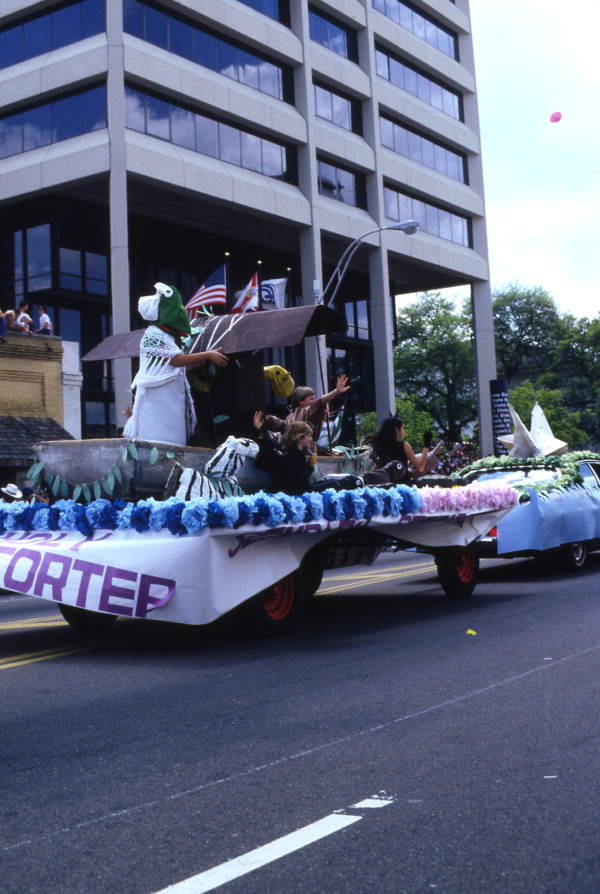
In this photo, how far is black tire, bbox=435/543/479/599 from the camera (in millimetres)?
12062

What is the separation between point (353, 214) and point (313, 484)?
33.5 meters

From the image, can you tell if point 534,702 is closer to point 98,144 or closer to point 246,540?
point 246,540

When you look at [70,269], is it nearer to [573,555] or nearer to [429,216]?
[429,216]

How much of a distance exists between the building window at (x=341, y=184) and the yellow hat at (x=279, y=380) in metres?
30.9

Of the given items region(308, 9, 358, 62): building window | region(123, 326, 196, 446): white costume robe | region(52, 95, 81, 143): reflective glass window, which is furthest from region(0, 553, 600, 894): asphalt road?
region(308, 9, 358, 62): building window

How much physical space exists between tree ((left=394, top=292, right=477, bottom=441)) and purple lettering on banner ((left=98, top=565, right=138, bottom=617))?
6521 centimetres

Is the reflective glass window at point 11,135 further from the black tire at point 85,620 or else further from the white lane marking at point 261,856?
the white lane marking at point 261,856

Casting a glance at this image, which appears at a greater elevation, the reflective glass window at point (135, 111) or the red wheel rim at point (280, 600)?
the reflective glass window at point (135, 111)

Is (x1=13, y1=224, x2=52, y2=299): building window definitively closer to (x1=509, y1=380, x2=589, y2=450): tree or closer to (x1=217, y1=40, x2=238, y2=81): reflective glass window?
(x1=217, y1=40, x2=238, y2=81): reflective glass window

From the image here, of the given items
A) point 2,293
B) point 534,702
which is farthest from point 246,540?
point 2,293

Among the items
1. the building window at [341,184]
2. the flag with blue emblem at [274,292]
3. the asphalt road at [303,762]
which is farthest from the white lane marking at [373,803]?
the building window at [341,184]

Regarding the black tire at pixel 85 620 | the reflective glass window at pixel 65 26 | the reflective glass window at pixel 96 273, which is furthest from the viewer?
the reflective glass window at pixel 96 273

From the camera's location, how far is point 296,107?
39156 millimetres

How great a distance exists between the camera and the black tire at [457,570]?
475 inches
